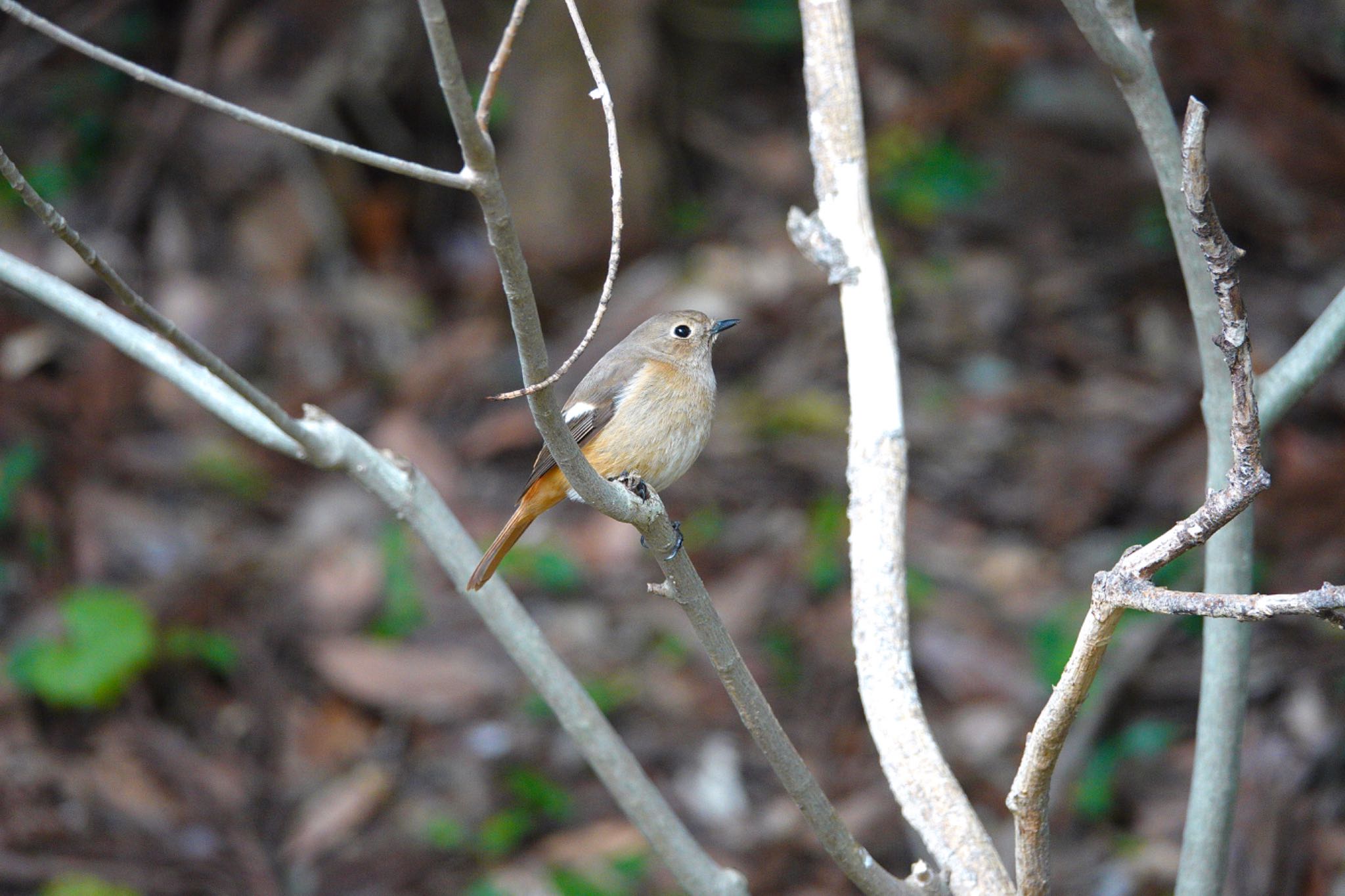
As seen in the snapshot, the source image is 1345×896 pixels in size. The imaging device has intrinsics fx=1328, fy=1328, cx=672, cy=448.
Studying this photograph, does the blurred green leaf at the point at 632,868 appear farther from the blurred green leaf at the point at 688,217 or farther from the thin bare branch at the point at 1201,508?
the blurred green leaf at the point at 688,217

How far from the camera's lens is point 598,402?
3277 millimetres

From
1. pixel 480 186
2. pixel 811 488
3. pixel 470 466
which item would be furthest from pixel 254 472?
pixel 480 186

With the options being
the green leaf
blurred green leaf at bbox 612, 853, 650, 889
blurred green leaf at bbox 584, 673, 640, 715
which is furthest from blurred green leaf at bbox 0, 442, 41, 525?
blurred green leaf at bbox 612, 853, 650, 889

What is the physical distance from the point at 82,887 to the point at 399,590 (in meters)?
1.65

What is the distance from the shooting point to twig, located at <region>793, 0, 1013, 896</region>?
7.19ft

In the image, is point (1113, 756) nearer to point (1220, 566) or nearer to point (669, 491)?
point (669, 491)

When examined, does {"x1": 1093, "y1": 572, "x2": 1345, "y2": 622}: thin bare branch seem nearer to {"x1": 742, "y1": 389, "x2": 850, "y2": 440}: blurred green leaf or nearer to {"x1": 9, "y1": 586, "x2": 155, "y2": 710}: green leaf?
{"x1": 9, "y1": 586, "x2": 155, "y2": 710}: green leaf

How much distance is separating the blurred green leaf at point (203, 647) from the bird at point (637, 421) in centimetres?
247

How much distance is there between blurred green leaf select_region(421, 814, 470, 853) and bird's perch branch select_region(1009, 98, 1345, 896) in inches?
127

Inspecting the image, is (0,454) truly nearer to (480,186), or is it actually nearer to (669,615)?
(669,615)

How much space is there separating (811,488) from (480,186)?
14.9 feet

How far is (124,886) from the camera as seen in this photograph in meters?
4.37

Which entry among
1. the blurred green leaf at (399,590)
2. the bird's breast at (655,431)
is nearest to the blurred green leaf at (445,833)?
the blurred green leaf at (399,590)

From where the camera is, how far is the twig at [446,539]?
2229mm
